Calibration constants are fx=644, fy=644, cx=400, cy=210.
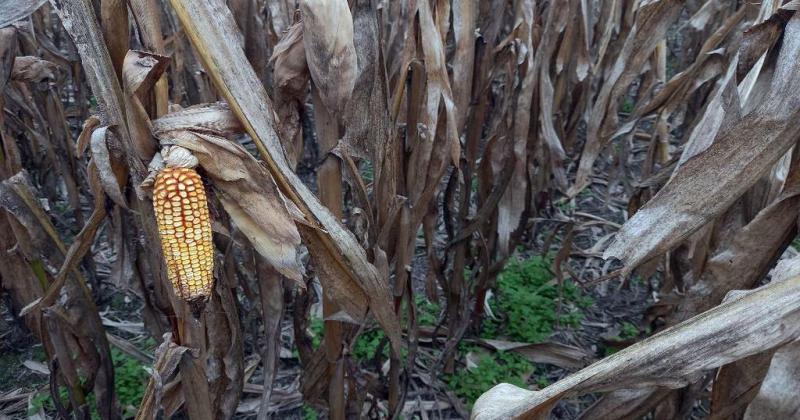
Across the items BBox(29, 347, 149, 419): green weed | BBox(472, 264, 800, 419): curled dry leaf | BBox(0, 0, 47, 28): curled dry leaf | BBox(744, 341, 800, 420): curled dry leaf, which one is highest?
BBox(0, 0, 47, 28): curled dry leaf

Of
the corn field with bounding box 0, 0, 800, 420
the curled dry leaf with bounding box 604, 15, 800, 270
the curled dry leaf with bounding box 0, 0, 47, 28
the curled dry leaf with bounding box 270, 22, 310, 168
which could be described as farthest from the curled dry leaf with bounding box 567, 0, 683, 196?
the curled dry leaf with bounding box 0, 0, 47, 28

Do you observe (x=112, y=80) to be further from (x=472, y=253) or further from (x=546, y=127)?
(x=472, y=253)

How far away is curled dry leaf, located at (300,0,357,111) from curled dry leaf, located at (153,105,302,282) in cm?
21

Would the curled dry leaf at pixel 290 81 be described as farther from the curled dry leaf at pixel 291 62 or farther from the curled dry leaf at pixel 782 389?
the curled dry leaf at pixel 782 389

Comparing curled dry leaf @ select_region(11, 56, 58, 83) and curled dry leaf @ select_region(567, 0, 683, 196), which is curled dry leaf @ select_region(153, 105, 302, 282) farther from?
curled dry leaf @ select_region(567, 0, 683, 196)

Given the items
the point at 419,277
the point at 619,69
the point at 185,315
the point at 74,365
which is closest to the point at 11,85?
the point at 74,365

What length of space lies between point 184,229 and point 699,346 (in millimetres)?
825

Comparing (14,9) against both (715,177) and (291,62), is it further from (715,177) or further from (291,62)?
(715,177)

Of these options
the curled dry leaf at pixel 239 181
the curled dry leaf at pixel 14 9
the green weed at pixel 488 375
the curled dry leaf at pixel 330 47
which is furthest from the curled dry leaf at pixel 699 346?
the green weed at pixel 488 375

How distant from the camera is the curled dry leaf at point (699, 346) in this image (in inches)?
36.8

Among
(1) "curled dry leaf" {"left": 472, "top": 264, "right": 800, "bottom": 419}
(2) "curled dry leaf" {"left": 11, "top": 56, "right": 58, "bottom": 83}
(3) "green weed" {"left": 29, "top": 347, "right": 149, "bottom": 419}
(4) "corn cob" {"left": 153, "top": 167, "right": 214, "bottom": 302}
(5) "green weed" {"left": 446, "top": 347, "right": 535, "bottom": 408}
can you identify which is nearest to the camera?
(1) "curled dry leaf" {"left": 472, "top": 264, "right": 800, "bottom": 419}

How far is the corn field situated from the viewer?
3.63ft

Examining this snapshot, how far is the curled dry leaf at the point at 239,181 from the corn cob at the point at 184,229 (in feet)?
0.23

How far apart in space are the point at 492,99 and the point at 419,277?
0.95 metres
